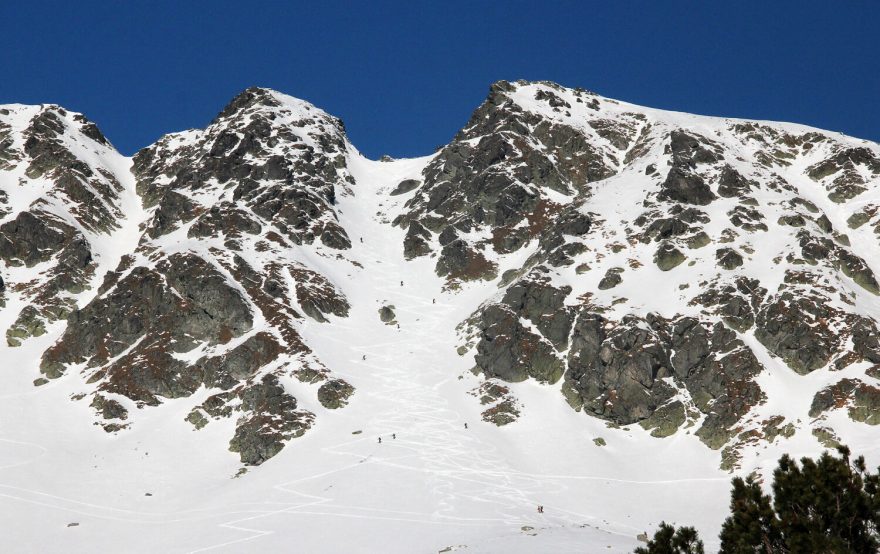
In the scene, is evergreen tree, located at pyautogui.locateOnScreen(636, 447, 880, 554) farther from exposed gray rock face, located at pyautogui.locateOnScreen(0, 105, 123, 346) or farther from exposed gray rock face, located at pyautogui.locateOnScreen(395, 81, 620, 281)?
exposed gray rock face, located at pyautogui.locateOnScreen(0, 105, 123, 346)

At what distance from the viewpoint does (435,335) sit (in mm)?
102062

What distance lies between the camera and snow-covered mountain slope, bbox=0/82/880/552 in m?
68.1

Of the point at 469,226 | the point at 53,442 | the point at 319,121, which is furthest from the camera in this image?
the point at 319,121

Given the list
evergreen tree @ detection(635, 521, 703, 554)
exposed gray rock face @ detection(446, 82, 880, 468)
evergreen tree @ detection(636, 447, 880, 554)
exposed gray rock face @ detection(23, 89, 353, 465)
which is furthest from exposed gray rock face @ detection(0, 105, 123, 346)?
evergreen tree @ detection(636, 447, 880, 554)

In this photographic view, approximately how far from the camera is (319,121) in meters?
163

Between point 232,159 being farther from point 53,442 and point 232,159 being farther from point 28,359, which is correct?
point 53,442

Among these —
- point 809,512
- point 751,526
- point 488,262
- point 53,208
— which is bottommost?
point 751,526

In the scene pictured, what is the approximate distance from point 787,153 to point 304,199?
3023 inches

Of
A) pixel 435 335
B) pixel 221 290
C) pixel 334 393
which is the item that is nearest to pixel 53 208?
pixel 221 290

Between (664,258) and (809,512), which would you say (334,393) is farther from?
(809,512)

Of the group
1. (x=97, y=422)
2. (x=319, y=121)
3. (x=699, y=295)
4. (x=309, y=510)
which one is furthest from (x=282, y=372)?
(x=319, y=121)

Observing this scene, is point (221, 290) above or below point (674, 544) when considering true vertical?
above

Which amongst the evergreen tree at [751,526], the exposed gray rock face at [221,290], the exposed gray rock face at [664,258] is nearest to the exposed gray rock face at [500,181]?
the exposed gray rock face at [664,258]

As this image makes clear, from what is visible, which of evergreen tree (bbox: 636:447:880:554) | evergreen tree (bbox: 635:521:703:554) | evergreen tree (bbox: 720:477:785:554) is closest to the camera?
evergreen tree (bbox: 636:447:880:554)
